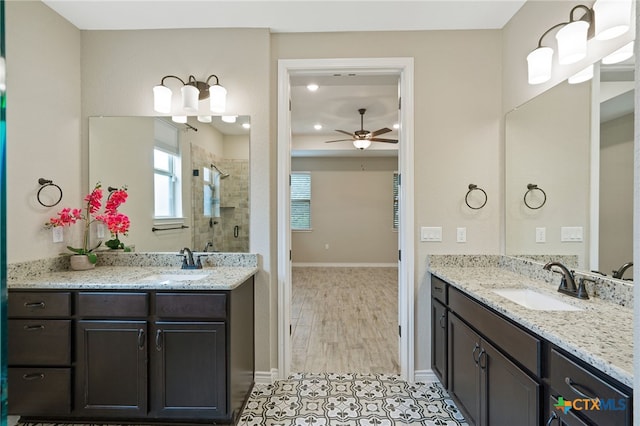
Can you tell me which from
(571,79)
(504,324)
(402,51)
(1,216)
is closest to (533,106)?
(571,79)

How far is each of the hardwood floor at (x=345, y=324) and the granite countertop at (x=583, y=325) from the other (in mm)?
1360

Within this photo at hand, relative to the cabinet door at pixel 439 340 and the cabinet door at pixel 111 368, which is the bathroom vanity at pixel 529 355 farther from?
the cabinet door at pixel 111 368

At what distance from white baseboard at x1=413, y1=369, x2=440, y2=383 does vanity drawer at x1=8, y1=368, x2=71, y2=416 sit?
93.9 inches

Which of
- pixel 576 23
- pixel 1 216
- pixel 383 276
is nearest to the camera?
pixel 1 216

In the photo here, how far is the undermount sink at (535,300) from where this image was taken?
1.52m

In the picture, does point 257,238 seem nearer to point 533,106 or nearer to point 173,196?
point 173,196

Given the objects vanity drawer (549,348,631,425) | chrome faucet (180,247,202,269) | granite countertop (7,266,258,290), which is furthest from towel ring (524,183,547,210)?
chrome faucet (180,247,202,269)

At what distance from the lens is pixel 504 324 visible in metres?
1.42

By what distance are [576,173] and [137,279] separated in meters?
2.74

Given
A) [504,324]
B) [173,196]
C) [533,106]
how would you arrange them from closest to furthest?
[504,324], [533,106], [173,196]

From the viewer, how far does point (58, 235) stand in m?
2.29

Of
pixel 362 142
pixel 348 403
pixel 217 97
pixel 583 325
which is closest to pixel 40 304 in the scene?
pixel 217 97

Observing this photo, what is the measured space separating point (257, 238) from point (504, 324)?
67.8 inches

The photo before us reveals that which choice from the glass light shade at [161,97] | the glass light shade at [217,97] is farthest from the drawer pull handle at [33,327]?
the glass light shade at [217,97]
